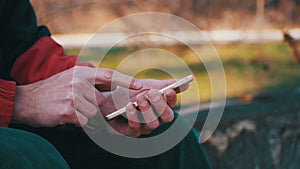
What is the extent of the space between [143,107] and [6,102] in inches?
10.9

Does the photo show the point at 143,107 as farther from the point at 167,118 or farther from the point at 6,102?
the point at 6,102

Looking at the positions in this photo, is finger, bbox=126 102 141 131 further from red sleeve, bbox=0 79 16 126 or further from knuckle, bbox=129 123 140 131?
red sleeve, bbox=0 79 16 126

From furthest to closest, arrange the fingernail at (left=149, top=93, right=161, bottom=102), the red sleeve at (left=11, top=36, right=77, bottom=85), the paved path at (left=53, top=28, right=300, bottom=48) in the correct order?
the paved path at (left=53, top=28, right=300, bottom=48) < the red sleeve at (left=11, top=36, right=77, bottom=85) < the fingernail at (left=149, top=93, right=161, bottom=102)

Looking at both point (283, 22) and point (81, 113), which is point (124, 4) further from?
point (81, 113)

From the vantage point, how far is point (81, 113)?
1.30m

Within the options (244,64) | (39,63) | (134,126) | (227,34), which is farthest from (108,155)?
(227,34)

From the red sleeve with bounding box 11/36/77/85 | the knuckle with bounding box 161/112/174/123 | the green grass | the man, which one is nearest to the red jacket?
the red sleeve with bounding box 11/36/77/85

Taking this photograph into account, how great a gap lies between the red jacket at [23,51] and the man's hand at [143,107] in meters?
0.20

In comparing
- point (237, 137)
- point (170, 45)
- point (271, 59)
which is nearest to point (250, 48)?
point (271, 59)

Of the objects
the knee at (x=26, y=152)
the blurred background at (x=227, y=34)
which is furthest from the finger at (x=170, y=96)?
the blurred background at (x=227, y=34)

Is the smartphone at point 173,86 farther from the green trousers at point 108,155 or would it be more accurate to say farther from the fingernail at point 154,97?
the green trousers at point 108,155

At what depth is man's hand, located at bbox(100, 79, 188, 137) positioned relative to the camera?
1.28 metres

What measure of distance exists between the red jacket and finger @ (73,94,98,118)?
27cm

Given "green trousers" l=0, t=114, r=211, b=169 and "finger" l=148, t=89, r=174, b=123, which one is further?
"green trousers" l=0, t=114, r=211, b=169
